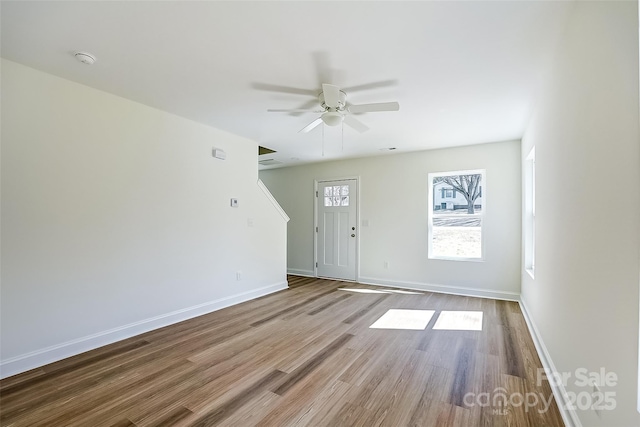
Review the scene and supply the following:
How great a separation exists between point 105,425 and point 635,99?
3.01 metres

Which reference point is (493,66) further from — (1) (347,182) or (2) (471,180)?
(1) (347,182)

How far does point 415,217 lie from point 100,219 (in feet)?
14.9

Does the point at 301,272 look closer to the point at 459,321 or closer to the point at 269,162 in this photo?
the point at 269,162

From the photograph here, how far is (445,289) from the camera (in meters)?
4.91

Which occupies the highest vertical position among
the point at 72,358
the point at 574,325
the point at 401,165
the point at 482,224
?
the point at 401,165

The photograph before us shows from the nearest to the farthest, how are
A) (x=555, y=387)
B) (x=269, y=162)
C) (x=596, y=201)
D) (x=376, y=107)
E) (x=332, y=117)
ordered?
(x=596, y=201) → (x=555, y=387) → (x=376, y=107) → (x=332, y=117) → (x=269, y=162)

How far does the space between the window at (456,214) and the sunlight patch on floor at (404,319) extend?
1.51 m

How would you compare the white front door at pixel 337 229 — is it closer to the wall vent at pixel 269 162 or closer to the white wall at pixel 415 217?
the white wall at pixel 415 217

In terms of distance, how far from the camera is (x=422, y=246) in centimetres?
511

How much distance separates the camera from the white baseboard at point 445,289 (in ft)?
14.7

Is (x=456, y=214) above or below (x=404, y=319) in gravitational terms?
above

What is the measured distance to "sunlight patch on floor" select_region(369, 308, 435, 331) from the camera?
3.35 m

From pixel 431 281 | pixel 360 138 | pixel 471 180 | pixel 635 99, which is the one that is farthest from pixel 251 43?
pixel 431 281

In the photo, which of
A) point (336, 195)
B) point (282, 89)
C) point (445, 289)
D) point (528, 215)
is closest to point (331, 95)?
point (282, 89)
